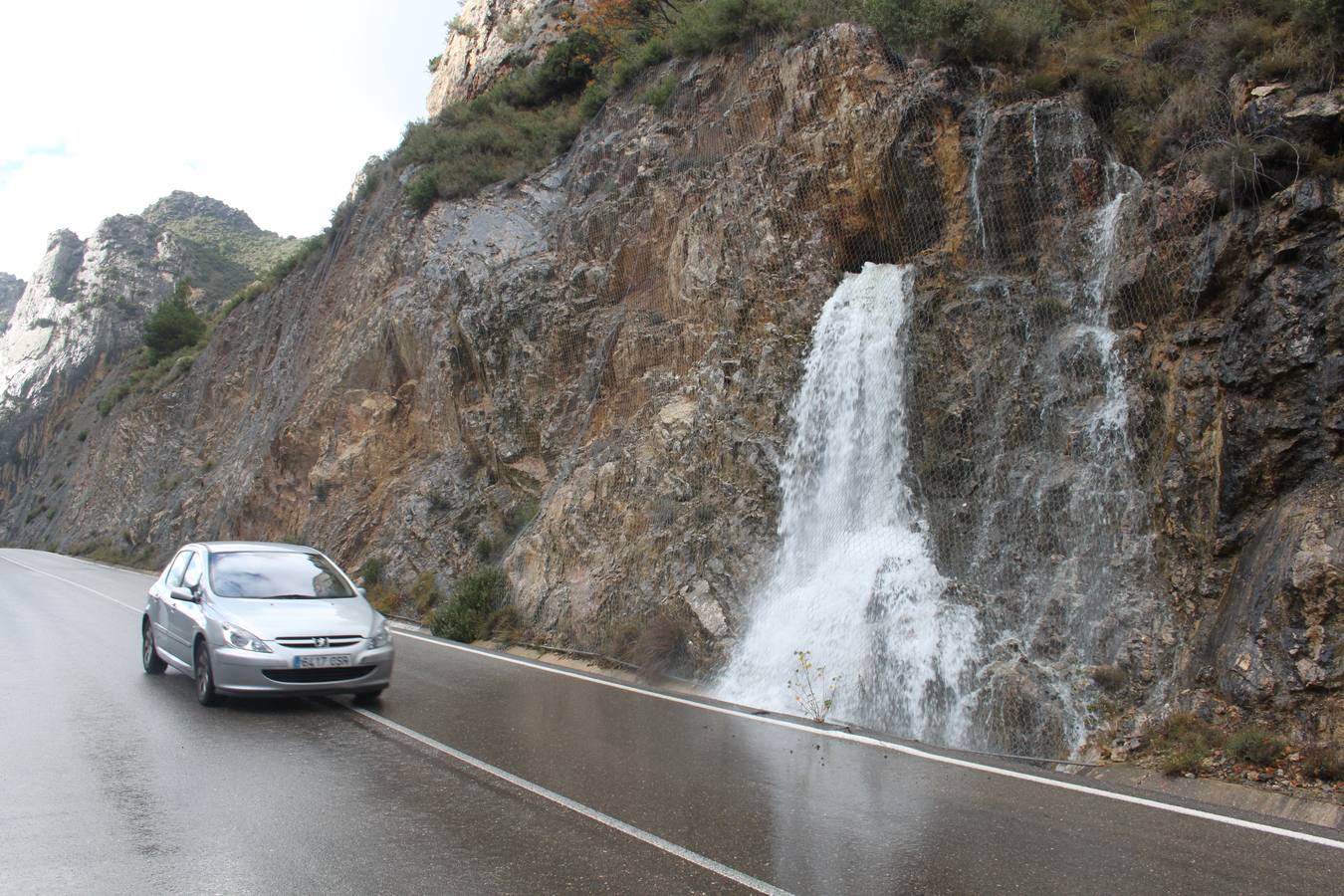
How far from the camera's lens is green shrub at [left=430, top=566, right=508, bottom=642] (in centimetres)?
1440

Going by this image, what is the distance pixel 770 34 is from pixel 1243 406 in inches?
493

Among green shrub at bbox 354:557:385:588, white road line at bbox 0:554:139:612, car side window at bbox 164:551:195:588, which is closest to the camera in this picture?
car side window at bbox 164:551:195:588

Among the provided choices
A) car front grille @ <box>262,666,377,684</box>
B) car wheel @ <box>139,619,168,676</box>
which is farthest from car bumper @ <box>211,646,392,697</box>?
car wheel @ <box>139,619,168,676</box>

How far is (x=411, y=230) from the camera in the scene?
25.9 metres

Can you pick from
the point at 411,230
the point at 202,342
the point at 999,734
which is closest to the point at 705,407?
the point at 999,734

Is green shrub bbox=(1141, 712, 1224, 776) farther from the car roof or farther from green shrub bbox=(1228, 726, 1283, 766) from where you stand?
the car roof

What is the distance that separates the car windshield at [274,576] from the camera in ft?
29.9

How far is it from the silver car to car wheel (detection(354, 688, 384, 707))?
0.07ft

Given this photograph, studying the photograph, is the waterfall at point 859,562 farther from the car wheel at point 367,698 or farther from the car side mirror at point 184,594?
the car side mirror at point 184,594

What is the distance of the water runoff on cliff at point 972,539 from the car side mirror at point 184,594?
5.71 m

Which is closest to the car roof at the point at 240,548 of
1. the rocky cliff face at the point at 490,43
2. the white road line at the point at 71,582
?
the white road line at the point at 71,582

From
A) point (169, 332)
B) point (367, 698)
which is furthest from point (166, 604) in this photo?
point (169, 332)

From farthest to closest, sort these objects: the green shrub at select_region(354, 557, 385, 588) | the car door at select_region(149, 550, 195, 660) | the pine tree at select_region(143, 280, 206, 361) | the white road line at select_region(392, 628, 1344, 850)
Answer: the pine tree at select_region(143, 280, 206, 361) → the green shrub at select_region(354, 557, 385, 588) → the car door at select_region(149, 550, 195, 660) → the white road line at select_region(392, 628, 1344, 850)

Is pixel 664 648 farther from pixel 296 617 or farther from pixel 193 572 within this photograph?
pixel 193 572
